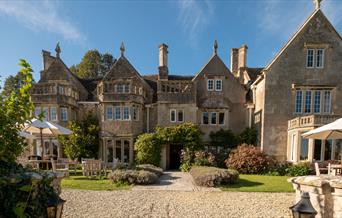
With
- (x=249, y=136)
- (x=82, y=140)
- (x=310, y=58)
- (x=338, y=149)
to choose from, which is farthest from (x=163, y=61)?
(x=338, y=149)

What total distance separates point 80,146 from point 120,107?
17.7 feet

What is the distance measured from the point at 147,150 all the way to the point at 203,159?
504 cm

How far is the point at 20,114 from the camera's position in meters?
3.73

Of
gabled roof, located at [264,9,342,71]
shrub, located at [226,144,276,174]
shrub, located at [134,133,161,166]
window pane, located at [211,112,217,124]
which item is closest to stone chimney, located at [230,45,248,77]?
gabled roof, located at [264,9,342,71]

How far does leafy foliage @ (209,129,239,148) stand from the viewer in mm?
19000

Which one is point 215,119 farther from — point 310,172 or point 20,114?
point 20,114

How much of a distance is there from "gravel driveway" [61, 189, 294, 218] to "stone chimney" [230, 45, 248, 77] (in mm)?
16652

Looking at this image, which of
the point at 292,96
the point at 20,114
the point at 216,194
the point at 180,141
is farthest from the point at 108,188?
the point at 292,96

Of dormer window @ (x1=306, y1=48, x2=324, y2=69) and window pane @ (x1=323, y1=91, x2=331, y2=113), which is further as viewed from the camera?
dormer window @ (x1=306, y1=48, x2=324, y2=69)

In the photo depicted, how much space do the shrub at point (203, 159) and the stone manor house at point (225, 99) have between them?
296 centimetres

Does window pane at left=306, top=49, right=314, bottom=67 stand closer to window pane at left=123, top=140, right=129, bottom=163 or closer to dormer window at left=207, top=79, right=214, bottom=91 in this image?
dormer window at left=207, top=79, right=214, bottom=91

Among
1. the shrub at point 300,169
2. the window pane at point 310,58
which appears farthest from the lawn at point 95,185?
the window pane at point 310,58

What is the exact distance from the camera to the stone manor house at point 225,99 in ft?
56.6

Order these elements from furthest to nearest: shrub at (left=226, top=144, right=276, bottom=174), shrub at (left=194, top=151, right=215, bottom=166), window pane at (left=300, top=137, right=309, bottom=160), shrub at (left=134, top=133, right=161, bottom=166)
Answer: shrub at (left=134, top=133, right=161, bottom=166) → shrub at (left=194, top=151, right=215, bottom=166) → window pane at (left=300, top=137, right=309, bottom=160) → shrub at (left=226, top=144, right=276, bottom=174)
